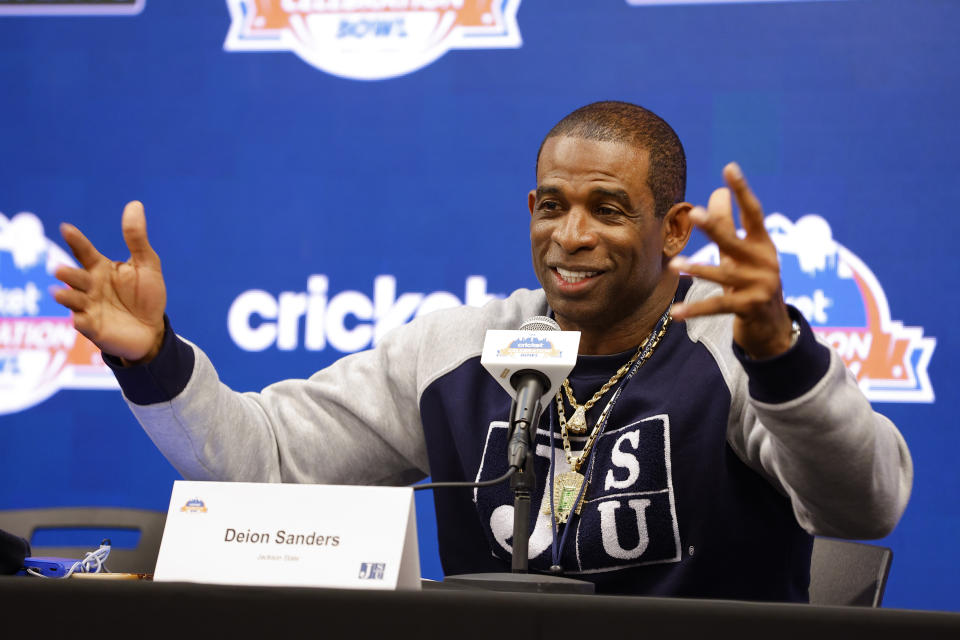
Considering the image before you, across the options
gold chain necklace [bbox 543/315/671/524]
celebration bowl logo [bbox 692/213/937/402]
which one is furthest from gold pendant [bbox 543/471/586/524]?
celebration bowl logo [bbox 692/213/937/402]

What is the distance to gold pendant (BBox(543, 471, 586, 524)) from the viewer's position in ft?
5.53

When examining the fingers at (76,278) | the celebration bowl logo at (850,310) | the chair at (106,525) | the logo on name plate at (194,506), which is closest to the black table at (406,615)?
the logo on name plate at (194,506)

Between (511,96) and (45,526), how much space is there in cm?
165

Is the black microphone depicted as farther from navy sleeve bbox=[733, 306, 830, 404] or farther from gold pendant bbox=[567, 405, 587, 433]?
gold pendant bbox=[567, 405, 587, 433]

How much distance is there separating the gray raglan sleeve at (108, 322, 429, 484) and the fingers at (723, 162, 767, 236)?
2.89ft

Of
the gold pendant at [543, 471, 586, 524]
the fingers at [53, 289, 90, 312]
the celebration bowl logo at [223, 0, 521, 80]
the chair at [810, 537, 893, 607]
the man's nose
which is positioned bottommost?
the chair at [810, 537, 893, 607]

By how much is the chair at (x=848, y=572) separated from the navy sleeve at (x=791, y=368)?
2.16ft

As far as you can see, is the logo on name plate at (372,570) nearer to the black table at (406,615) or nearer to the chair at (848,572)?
the black table at (406,615)

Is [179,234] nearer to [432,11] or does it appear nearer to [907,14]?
[432,11]

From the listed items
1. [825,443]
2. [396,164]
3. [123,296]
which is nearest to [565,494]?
[825,443]

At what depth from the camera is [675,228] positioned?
192 centimetres

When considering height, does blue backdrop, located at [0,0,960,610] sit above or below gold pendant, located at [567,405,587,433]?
above

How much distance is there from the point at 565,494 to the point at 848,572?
591mm

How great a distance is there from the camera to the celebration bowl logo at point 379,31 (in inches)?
114
